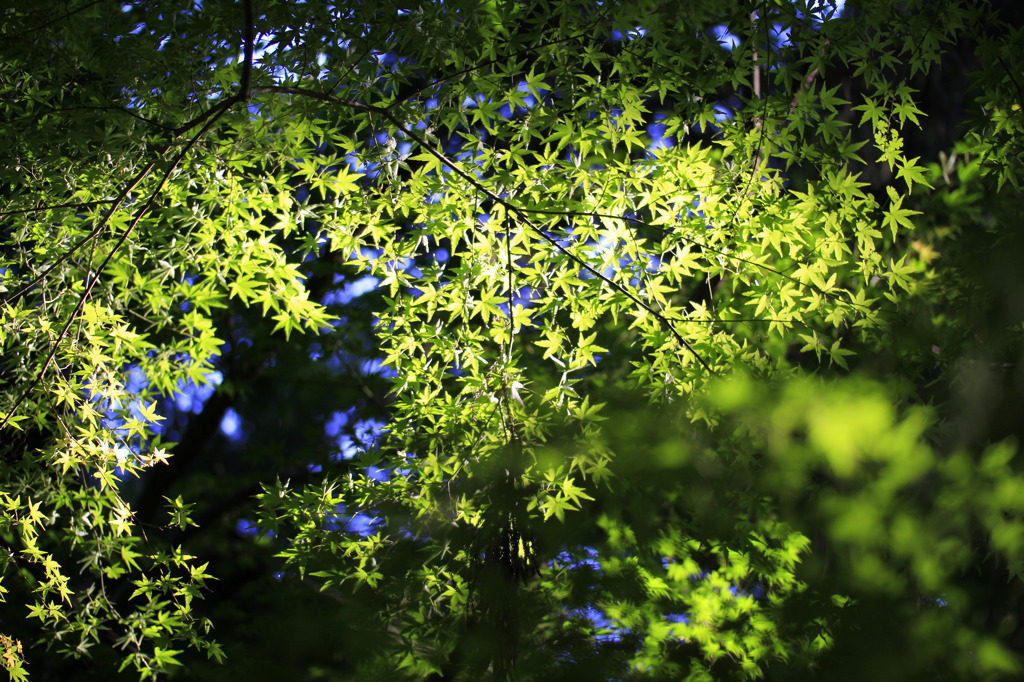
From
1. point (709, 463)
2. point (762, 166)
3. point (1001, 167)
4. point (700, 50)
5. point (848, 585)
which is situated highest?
point (700, 50)

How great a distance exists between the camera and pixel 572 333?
2.63 meters

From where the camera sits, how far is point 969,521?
0.49 metres

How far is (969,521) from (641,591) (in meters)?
0.24

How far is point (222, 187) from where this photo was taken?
1932mm

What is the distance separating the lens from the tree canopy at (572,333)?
0.50m

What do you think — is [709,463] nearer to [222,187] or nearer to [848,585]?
[848,585]

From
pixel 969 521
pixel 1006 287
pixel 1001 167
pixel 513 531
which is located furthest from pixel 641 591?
pixel 1001 167

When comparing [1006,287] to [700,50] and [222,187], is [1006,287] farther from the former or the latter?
[222,187]

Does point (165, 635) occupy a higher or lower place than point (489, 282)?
lower

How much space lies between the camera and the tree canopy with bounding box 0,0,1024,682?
0.50 meters

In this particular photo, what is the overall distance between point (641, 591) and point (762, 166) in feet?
4.50

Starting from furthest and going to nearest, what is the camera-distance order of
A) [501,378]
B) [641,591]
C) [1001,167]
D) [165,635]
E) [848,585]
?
1. [165,635]
2. [501,378]
3. [1001,167]
4. [641,591]
5. [848,585]

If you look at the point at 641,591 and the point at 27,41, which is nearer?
the point at 641,591

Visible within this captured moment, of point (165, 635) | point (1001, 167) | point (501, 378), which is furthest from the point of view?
point (165, 635)
